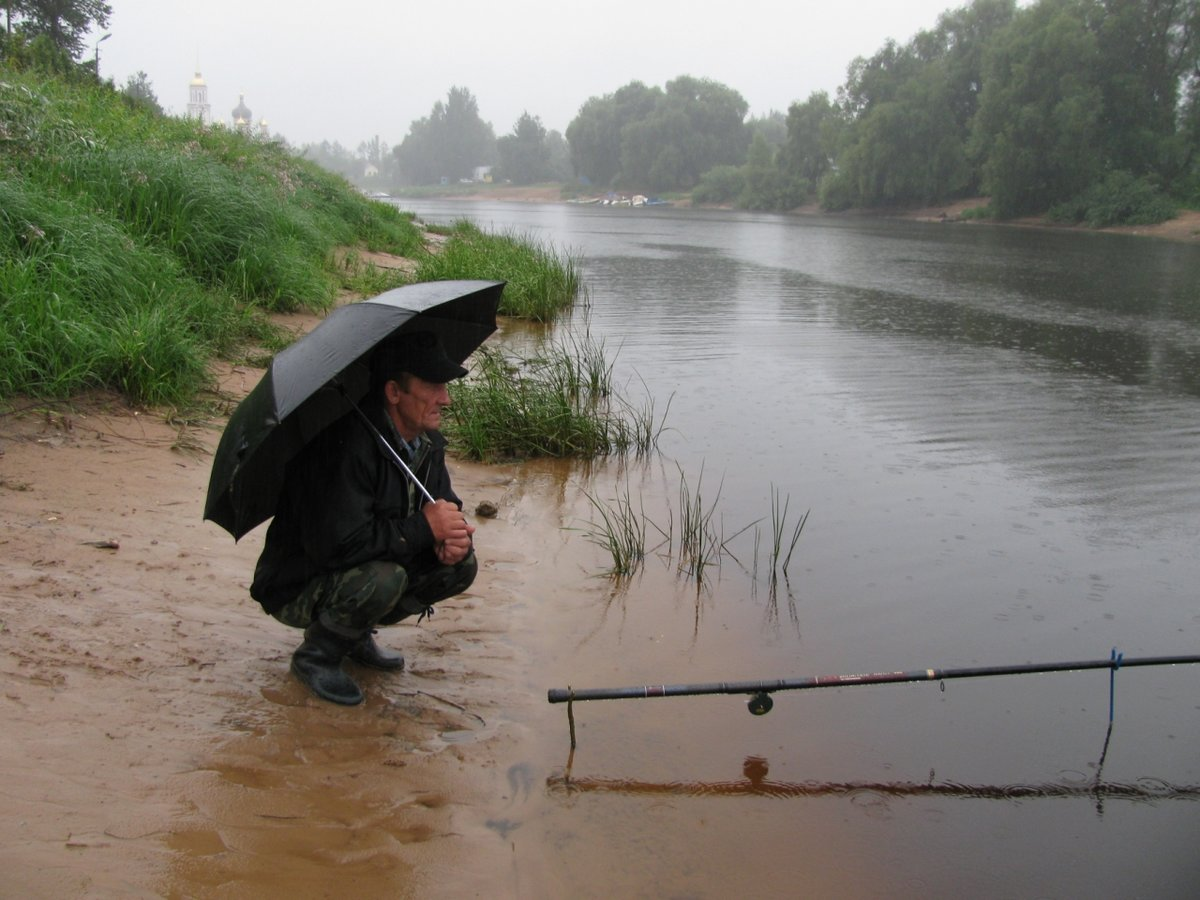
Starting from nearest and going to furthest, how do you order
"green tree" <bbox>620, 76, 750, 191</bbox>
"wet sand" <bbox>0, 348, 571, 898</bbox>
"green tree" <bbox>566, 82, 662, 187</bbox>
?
"wet sand" <bbox>0, 348, 571, 898</bbox> < "green tree" <bbox>620, 76, 750, 191</bbox> < "green tree" <bbox>566, 82, 662, 187</bbox>

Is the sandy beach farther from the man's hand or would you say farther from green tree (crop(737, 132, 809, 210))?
green tree (crop(737, 132, 809, 210))

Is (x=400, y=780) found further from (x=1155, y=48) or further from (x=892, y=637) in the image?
(x=1155, y=48)

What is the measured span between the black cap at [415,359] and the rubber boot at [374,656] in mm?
955

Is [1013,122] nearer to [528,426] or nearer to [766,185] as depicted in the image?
[766,185]

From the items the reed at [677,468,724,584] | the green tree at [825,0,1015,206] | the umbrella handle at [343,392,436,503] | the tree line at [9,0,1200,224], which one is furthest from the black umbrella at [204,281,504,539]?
the green tree at [825,0,1015,206]

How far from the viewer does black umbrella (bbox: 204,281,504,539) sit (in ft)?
8.71

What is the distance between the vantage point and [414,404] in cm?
300

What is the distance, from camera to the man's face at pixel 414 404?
2977 millimetres

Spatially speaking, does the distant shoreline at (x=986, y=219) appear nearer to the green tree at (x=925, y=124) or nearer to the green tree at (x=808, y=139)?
the green tree at (x=925, y=124)

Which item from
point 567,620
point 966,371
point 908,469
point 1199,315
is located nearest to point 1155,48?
point 1199,315

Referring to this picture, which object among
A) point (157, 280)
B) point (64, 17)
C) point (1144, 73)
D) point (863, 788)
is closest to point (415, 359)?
point (863, 788)

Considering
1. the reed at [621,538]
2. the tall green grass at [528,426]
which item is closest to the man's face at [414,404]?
the reed at [621,538]

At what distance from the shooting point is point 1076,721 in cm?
368

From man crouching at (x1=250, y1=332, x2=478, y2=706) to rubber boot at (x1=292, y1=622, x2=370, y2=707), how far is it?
0.03 metres
